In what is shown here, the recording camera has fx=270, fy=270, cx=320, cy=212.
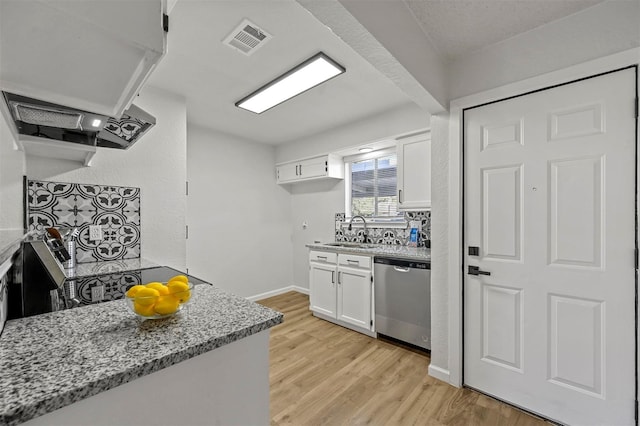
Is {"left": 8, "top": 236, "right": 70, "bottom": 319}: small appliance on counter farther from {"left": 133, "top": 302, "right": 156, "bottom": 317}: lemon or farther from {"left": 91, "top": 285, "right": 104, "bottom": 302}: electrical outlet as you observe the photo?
{"left": 133, "top": 302, "right": 156, "bottom": 317}: lemon

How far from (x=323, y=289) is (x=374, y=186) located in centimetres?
149

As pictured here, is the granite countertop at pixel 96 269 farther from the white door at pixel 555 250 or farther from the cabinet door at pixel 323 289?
the white door at pixel 555 250

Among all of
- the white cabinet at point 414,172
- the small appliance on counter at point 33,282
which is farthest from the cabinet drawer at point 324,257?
the small appliance on counter at point 33,282

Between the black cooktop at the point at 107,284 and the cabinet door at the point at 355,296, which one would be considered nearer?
the black cooktop at the point at 107,284

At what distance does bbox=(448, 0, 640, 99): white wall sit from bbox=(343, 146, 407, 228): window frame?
1471 millimetres

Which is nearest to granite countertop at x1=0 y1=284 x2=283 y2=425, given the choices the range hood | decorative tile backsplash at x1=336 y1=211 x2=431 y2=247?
the range hood

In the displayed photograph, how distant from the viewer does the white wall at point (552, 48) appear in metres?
1.41

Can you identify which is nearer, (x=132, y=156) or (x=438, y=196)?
(x=438, y=196)

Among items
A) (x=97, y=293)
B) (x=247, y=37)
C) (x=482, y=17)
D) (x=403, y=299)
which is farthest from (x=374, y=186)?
(x=97, y=293)

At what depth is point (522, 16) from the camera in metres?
1.55

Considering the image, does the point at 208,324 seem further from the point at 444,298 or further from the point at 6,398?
the point at 444,298

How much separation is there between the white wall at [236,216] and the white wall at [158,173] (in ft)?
2.95

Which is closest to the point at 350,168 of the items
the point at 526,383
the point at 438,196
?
the point at 438,196

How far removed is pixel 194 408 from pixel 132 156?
7.32 ft
